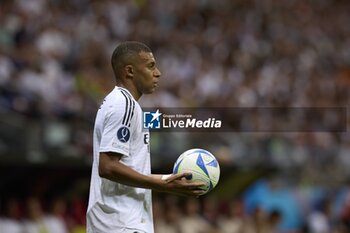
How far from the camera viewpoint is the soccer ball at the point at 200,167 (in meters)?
5.57

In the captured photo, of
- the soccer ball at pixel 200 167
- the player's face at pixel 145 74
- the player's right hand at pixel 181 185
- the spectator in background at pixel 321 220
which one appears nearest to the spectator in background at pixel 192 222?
the spectator in background at pixel 321 220

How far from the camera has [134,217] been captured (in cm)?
553

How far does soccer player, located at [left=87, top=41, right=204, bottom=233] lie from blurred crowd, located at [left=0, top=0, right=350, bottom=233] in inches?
235

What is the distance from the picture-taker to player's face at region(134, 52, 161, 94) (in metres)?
5.75

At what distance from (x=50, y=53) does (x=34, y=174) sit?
2181mm

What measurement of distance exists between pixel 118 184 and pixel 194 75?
11487 mm

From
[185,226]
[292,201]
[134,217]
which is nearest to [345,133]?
[292,201]

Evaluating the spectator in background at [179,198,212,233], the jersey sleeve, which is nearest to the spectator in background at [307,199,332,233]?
the spectator in background at [179,198,212,233]

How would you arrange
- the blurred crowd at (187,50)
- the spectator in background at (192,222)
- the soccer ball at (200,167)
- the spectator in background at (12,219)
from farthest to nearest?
the blurred crowd at (187,50), the spectator in background at (192,222), the spectator in background at (12,219), the soccer ball at (200,167)

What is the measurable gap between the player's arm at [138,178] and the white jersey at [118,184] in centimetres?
9

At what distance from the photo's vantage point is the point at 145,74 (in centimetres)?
577

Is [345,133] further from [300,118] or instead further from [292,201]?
[292,201]

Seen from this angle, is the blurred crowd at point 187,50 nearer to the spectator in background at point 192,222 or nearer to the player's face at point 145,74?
the spectator in background at point 192,222

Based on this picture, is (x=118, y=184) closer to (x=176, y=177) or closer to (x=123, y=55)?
(x=176, y=177)
